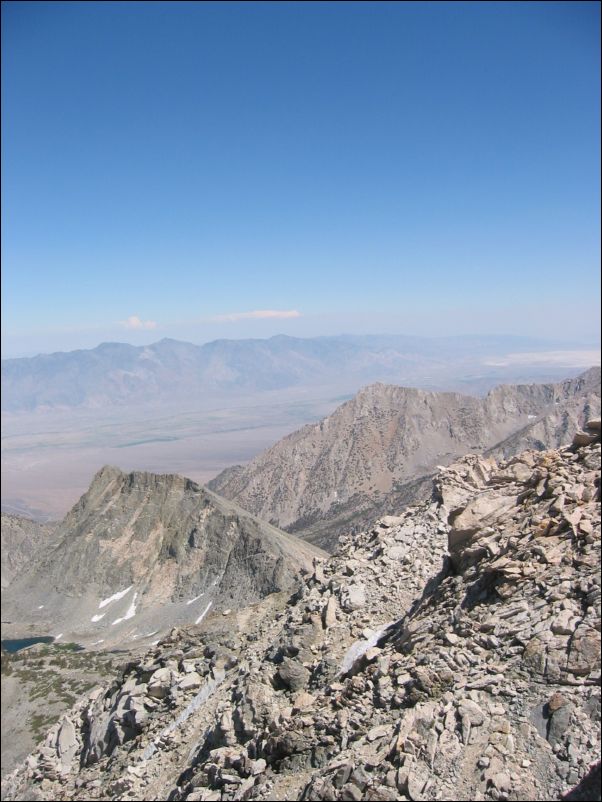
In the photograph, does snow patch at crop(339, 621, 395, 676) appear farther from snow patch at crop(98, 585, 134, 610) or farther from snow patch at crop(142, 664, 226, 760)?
snow patch at crop(98, 585, 134, 610)

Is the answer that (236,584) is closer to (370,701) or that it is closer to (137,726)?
(137,726)

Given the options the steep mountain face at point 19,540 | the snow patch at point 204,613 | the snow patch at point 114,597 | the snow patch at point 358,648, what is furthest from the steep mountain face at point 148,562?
the snow patch at point 358,648

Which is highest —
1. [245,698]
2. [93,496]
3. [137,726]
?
[245,698]

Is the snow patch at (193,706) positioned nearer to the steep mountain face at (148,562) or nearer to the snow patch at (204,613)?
the steep mountain face at (148,562)

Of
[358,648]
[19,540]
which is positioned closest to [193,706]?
[358,648]

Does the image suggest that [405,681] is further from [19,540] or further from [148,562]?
[19,540]

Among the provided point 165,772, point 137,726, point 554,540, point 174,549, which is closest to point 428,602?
point 554,540

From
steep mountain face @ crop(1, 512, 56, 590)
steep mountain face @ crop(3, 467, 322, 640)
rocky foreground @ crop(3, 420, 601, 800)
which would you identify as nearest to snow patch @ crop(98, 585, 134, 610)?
steep mountain face @ crop(3, 467, 322, 640)
